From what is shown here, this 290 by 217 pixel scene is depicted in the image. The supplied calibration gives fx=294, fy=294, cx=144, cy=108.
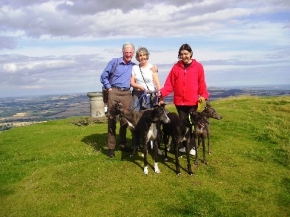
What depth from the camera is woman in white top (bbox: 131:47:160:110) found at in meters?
12.3

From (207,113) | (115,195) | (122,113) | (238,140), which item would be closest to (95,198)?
(115,195)

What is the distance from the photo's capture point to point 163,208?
9.66 metres

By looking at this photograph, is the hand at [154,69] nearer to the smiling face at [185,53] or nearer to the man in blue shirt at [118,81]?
the man in blue shirt at [118,81]

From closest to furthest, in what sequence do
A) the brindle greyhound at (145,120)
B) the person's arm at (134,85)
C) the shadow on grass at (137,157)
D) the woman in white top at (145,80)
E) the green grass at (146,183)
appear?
the green grass at (146,183) < the brindle greyhound at (145,120) < the woman in white top at (145,80) < the person's arm at (134,85) < the shadow on grass at (137,157)

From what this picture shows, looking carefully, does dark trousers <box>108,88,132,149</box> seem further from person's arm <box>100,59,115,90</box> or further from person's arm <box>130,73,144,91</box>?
person's arm <box>130,73,144,91</box>

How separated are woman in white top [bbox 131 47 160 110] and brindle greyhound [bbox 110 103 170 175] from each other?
759 millimetres

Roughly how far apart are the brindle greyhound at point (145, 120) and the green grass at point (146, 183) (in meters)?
1.24

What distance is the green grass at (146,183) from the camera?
32.2ft

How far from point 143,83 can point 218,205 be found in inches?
227

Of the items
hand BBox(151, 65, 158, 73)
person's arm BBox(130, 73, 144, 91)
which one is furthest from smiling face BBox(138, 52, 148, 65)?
person's arm BBox(130, 73, 144, 91)

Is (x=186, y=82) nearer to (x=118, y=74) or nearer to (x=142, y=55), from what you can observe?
(x=142, y=55)

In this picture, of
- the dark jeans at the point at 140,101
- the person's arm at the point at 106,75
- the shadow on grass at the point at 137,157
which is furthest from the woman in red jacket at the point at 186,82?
the person's arm at the point at 106,75

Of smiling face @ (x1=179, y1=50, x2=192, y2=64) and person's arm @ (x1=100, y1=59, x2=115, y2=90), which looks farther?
person's arm @ (x1=100, y1=59, x2=115, y2=90)

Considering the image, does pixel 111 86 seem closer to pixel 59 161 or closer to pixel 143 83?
pixel 143 83
